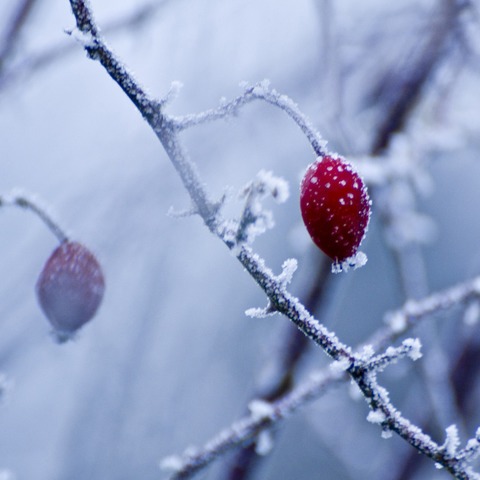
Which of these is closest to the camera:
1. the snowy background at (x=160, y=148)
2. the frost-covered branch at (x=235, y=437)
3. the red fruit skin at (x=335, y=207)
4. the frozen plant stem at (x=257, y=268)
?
the frozen plant stem at (x=257, y=268)

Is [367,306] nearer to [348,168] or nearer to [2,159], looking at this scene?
[2,159]

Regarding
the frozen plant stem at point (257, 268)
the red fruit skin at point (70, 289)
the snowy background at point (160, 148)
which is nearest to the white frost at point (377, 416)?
the frozen plant stem at point (257, 268)

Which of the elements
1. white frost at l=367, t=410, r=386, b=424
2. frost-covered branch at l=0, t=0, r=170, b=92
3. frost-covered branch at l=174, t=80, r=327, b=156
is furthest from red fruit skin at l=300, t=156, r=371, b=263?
frost-covered branch at l=0, t=0, r=170, b=92

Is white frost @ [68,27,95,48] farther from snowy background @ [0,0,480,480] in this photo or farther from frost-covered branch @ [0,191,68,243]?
snowy background @ [0,0,480,480]

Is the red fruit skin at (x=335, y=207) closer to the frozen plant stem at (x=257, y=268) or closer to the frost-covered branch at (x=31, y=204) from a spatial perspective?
the frozen plant stem at (x=257, y=268)

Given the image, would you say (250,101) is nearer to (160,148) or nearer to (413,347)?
(413,347)

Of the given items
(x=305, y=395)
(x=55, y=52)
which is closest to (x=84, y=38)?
(x=305, y=395)

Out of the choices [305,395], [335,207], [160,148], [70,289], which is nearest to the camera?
[335,207]
